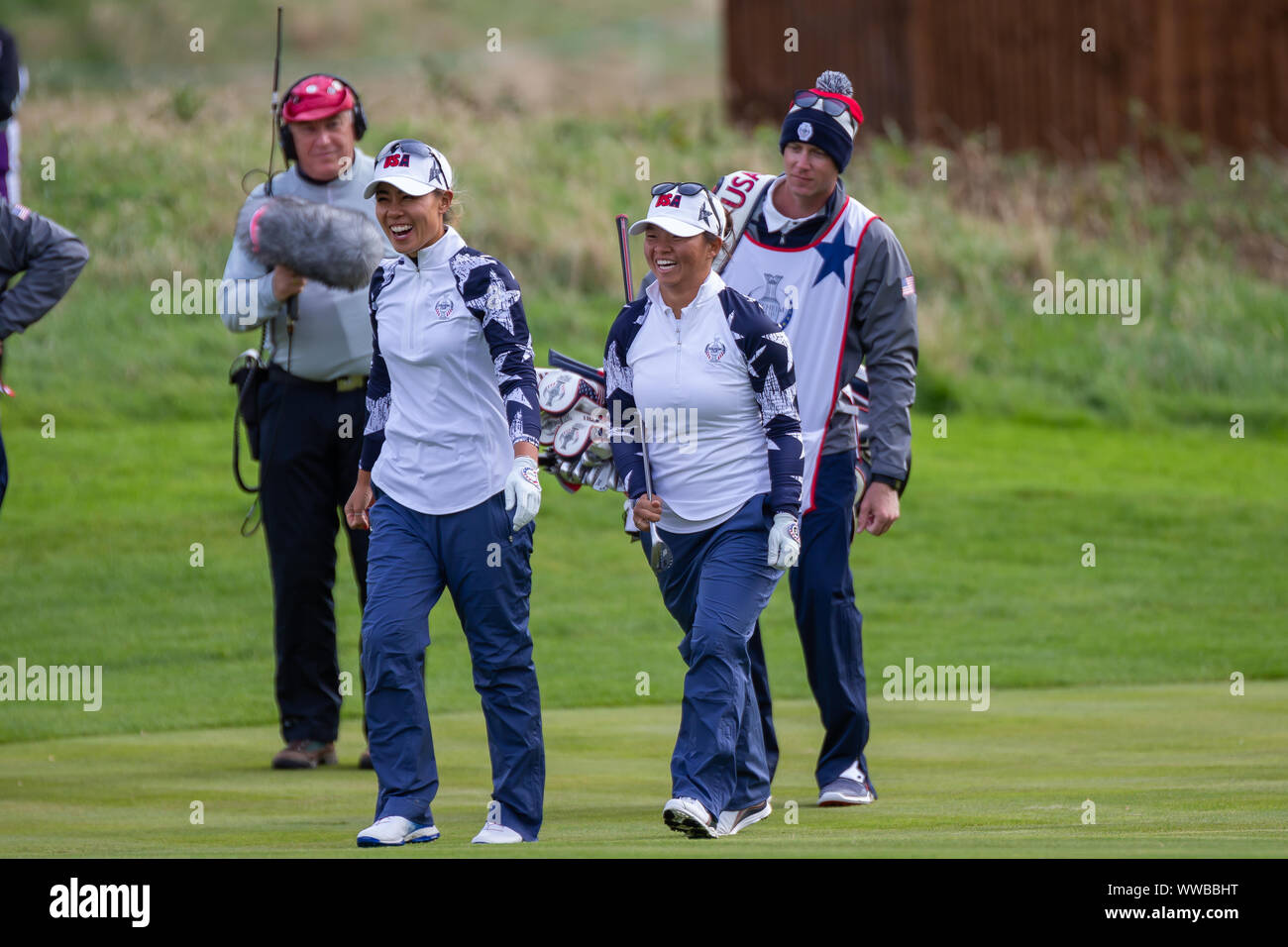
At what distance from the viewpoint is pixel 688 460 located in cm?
659

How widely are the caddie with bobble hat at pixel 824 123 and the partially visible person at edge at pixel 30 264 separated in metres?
2.86

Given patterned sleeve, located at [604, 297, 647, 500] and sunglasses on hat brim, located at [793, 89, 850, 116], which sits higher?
sunglasses on hat brim, located at [793, 89, 850, 116]

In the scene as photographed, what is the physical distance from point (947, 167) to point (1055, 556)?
34.6ft

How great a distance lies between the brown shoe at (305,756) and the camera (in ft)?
28.1

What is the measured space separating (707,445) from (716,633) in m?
0.62

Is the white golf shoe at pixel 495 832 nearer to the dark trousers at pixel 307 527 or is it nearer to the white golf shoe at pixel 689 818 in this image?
the white golf shoe at pixel 689 818

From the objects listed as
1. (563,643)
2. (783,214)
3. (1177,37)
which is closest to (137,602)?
(563,643)

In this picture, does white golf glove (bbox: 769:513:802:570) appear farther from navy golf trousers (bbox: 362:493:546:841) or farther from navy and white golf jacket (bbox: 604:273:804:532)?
navy golf trousers (bbox: 362:493:546:841)

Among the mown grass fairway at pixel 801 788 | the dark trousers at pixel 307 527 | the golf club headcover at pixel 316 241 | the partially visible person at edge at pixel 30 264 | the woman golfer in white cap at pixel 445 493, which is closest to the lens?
the mown grass fairway at pixel 801 788

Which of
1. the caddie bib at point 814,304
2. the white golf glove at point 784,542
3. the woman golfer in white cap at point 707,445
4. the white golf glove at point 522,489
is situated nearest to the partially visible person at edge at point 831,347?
the caddie bib at point 814,304

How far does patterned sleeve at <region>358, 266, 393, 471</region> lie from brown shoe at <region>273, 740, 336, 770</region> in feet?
7.02

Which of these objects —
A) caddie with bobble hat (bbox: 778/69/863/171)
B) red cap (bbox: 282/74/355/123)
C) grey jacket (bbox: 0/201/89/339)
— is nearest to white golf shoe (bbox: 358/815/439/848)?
caddie with bobble hat (bbox: 778/69/863/171)

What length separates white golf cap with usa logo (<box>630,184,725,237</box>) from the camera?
650 centimetres

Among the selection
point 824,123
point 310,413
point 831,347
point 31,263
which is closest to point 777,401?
point 831,347
